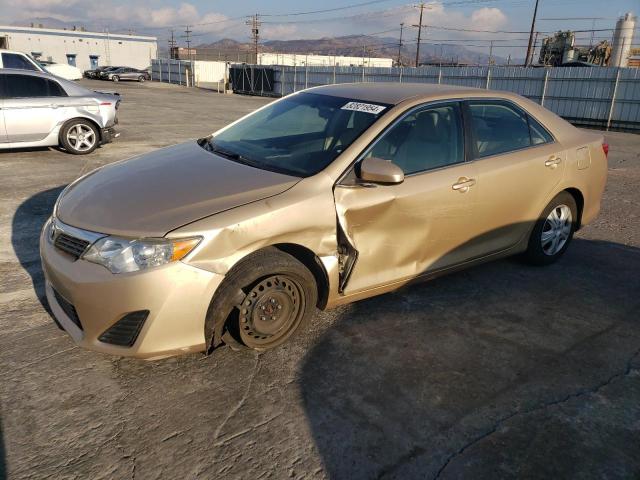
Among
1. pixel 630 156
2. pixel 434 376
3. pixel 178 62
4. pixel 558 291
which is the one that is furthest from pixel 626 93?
pixel 178 62

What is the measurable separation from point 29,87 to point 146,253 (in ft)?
24.9

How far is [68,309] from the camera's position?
2846 millimetres

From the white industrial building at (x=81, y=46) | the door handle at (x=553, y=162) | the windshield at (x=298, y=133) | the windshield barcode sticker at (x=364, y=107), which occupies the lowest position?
the door handle at (x=553, y=162)

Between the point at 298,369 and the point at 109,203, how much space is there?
1.46 metres

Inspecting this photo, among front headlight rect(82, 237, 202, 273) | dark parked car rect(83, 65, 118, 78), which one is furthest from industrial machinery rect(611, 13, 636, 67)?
dark parked car rect(83, 65, 118, 78)

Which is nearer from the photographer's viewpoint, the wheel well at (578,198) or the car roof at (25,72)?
the wheel well at (578,198)

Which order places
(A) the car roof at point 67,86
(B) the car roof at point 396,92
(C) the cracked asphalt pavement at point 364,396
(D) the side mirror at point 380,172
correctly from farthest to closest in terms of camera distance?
(A) the car roof at point 67,86, (B) the car roof at point 396,92, (D) the side mirror at point 380,172, (C) the cracked asphalt pavement at point 364,396

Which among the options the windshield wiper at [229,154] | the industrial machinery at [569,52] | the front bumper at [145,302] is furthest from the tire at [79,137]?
the industrial machinery at [569,52]

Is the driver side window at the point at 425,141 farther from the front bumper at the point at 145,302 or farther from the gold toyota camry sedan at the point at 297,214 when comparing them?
the front bumper at the point at 145,302

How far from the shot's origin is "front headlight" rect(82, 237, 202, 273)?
258cm

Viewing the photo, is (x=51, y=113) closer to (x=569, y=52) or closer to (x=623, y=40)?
(x=623, y=40)

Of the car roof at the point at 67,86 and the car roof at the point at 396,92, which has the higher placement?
the car roof at the point at 396,92

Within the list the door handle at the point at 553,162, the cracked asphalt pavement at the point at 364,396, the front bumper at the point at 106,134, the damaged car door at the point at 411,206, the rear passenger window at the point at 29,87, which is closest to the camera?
the cracked asphalt pavement at the point at 364,396

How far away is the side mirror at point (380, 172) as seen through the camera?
306 centimetres
